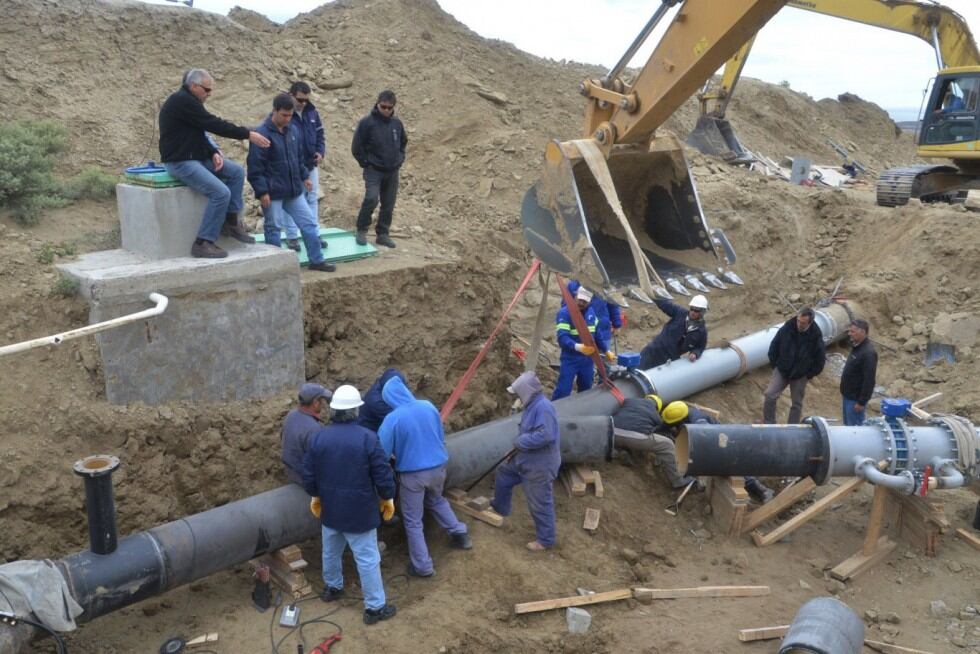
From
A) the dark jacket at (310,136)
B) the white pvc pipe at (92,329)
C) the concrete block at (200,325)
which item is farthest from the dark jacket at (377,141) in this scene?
the white pvc pipe at (92,329)

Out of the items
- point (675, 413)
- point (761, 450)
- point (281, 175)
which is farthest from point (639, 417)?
point (281, 175)

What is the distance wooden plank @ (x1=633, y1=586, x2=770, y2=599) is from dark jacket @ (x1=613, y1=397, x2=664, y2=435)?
1.81 m

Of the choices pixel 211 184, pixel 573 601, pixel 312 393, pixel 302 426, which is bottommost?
pixel 573 601

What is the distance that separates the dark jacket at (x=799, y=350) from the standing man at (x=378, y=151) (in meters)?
4.64

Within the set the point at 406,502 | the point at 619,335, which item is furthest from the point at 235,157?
the point at 406,502

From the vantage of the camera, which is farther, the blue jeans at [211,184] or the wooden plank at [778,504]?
the wooden plank at [778,504]

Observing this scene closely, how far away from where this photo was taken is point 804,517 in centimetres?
777

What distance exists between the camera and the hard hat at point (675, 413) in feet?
28.0

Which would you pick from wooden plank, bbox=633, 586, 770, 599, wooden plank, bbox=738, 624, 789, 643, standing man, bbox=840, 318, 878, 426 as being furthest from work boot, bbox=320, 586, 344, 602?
standing man, bbox=840, 318, 878, 426

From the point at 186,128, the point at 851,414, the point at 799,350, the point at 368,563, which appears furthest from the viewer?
the point at 799,350

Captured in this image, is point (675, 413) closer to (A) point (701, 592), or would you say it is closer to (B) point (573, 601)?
(A) point (701, 592)

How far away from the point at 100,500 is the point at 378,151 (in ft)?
15.3

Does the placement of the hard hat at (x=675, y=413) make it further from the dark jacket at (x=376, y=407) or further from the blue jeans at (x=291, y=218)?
the blue jeans at (x=291, y=218)

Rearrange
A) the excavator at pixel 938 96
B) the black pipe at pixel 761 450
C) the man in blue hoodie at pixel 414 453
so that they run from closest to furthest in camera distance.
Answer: the man in blue hoodie at pixel 414 453, the black pipe at pixel 761 450, the excavator at pixel 938 96
